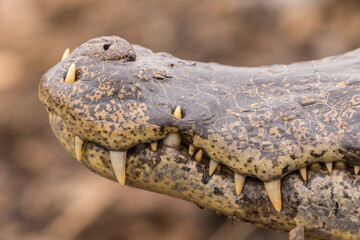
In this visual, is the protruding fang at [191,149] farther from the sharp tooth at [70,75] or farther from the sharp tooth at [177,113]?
the sharp tooth at [70,75]

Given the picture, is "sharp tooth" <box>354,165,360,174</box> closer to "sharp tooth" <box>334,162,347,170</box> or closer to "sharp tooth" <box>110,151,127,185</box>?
"sharp tooth" <box>334,162,347,170</box>

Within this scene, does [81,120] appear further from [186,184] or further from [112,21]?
[112,21]

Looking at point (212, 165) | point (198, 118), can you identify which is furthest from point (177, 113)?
point (212, 165)

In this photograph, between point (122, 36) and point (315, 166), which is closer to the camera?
point (315, 166)

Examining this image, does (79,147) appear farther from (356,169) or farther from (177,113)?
(356,169)

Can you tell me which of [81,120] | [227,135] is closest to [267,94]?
[227,135]

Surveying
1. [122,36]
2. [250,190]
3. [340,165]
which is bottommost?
[122,36]

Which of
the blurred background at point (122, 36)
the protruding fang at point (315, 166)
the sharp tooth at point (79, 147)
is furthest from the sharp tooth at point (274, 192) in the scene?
the blurred background at point (122, 36)

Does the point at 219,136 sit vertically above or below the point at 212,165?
above
